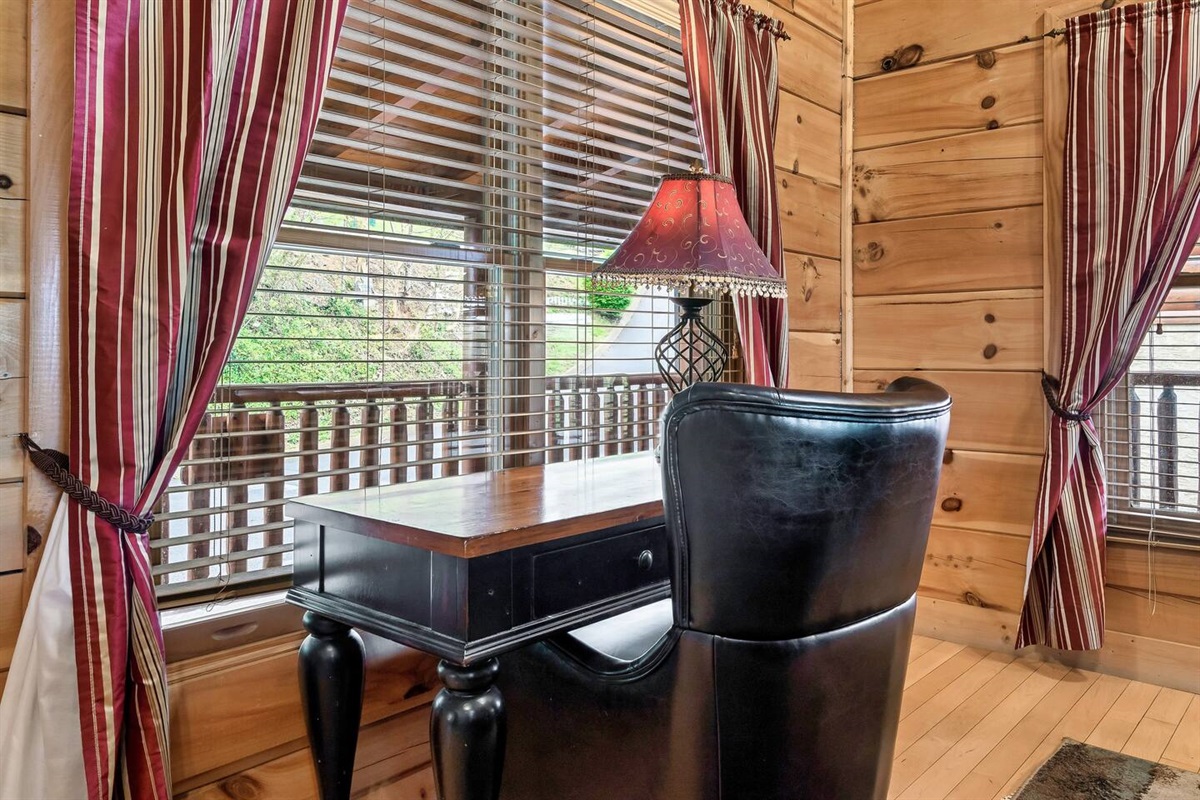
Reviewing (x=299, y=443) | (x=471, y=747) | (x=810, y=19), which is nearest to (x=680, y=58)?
(x=810, y=19)

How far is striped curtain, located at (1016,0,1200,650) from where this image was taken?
2344mm

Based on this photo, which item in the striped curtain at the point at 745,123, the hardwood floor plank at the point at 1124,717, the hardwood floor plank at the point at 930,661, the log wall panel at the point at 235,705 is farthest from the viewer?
the hardwood floor plank at the point at 930,661

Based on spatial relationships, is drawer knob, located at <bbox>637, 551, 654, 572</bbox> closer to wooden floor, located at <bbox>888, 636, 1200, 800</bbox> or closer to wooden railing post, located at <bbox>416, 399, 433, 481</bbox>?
wooden railing post, located at <bbox>416, 399, 433, 481</bbox>

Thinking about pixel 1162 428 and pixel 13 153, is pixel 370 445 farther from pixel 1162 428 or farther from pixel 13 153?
pixel 1162 428

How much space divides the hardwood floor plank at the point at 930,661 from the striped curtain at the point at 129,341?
7.08 feet

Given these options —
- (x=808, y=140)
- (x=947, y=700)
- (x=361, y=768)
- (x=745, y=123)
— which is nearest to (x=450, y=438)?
(x=361, y=768)

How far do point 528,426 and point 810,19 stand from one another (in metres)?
1.90

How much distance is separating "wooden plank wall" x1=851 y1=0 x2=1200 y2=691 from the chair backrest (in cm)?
188

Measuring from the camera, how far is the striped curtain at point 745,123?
7.48 feet

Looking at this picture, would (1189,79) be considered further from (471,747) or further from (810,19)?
(471,747)

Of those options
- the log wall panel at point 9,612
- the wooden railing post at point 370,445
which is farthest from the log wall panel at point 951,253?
the log wall panel at point 9,612

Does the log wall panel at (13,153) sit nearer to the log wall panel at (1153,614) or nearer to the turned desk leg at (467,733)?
the turned desk leg at (467,733)

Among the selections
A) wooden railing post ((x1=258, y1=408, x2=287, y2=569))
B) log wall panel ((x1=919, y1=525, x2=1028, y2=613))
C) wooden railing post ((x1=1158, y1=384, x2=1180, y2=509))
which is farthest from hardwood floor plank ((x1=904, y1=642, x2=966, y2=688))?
wooden railing post ((x1=258, y1=408, x2=287, y2=569))

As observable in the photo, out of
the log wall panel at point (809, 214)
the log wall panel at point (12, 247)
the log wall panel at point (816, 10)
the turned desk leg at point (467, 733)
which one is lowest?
the turned desk leg at point (467, 733)
